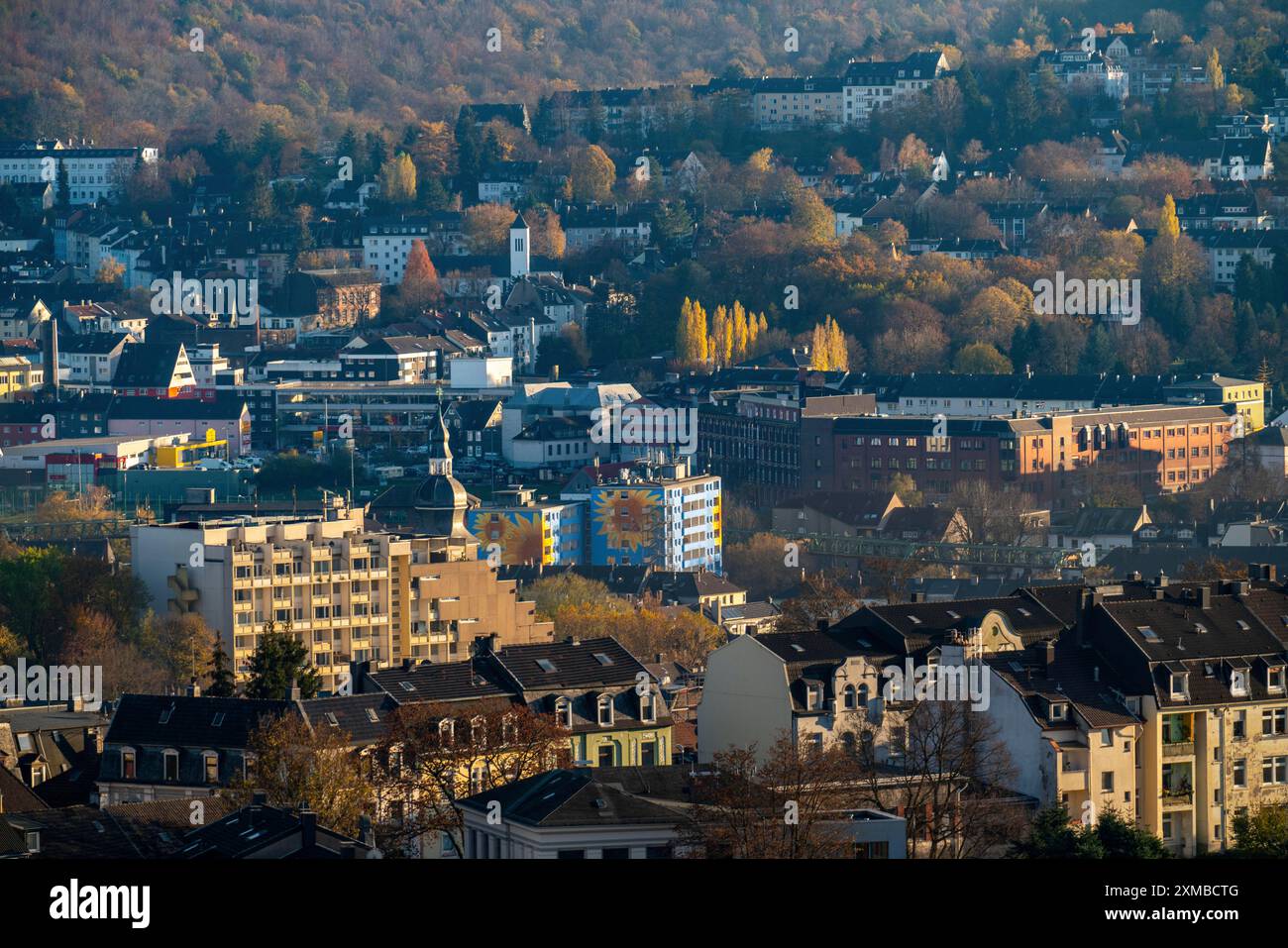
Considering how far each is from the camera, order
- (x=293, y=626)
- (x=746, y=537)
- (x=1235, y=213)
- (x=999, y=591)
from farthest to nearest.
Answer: (x=1235, y=213), (x=746, y=537), (x=999, y=591), (x=293, y=626)

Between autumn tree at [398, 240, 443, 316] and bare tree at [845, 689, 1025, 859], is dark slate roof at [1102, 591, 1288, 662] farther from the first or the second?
autumn tree at [398, 240, 443, 316]

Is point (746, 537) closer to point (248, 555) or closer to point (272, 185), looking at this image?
point (248, 555)

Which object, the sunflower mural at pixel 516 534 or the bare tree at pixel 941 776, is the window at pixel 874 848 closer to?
the bare tree at pixel 941 776

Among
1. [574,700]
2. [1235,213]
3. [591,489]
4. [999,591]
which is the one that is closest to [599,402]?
[591,489]

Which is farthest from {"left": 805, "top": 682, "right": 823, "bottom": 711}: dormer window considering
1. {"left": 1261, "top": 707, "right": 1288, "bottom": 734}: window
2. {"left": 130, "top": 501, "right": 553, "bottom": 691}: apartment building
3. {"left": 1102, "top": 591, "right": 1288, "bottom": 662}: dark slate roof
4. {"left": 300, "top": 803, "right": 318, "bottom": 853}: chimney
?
{"left": 130, "top": 501, "right": 553, "bottom": 691}: apartment building

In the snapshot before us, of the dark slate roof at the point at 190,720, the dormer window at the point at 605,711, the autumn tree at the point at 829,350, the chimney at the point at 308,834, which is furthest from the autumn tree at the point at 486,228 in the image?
the chimney at the point at 308,834

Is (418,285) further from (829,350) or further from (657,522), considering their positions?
(657,522)

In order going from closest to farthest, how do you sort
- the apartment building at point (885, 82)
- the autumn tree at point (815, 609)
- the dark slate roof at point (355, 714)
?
the dark slate roof at point (355, 714), the autumn tree at point (815, 609), the apartment building at point (885, 82)
